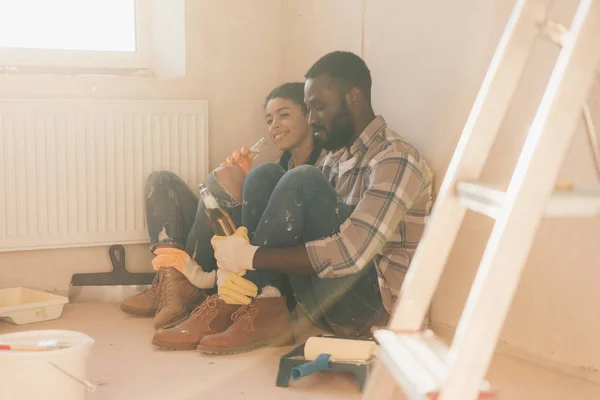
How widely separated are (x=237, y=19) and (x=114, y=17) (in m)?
0.49

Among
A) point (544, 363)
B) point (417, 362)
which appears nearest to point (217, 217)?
point (544, 363)

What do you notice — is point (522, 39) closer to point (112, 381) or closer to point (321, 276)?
point (321, 276)

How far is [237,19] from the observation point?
2.60 meters

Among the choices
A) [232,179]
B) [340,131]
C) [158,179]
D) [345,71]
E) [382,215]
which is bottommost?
[158,179]

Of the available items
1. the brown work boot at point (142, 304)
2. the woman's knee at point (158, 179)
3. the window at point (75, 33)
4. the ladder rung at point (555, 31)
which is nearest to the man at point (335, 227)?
the brown work boot at point (142, 304)

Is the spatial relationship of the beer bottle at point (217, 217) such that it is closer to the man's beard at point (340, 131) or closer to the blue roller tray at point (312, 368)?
the man's beard at point (340, 131)

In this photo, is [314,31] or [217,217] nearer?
[217,217]

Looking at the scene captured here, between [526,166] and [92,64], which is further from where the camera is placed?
[92,64]

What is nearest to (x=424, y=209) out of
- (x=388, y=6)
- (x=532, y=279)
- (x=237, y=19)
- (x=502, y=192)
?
(x=532, y=279)

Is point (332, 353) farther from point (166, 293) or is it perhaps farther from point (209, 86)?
point (209, 86)

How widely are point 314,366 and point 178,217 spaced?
941 millimetres

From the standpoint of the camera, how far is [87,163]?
238 cm

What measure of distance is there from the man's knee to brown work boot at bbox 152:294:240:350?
360 mm

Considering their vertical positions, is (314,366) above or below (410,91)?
below
